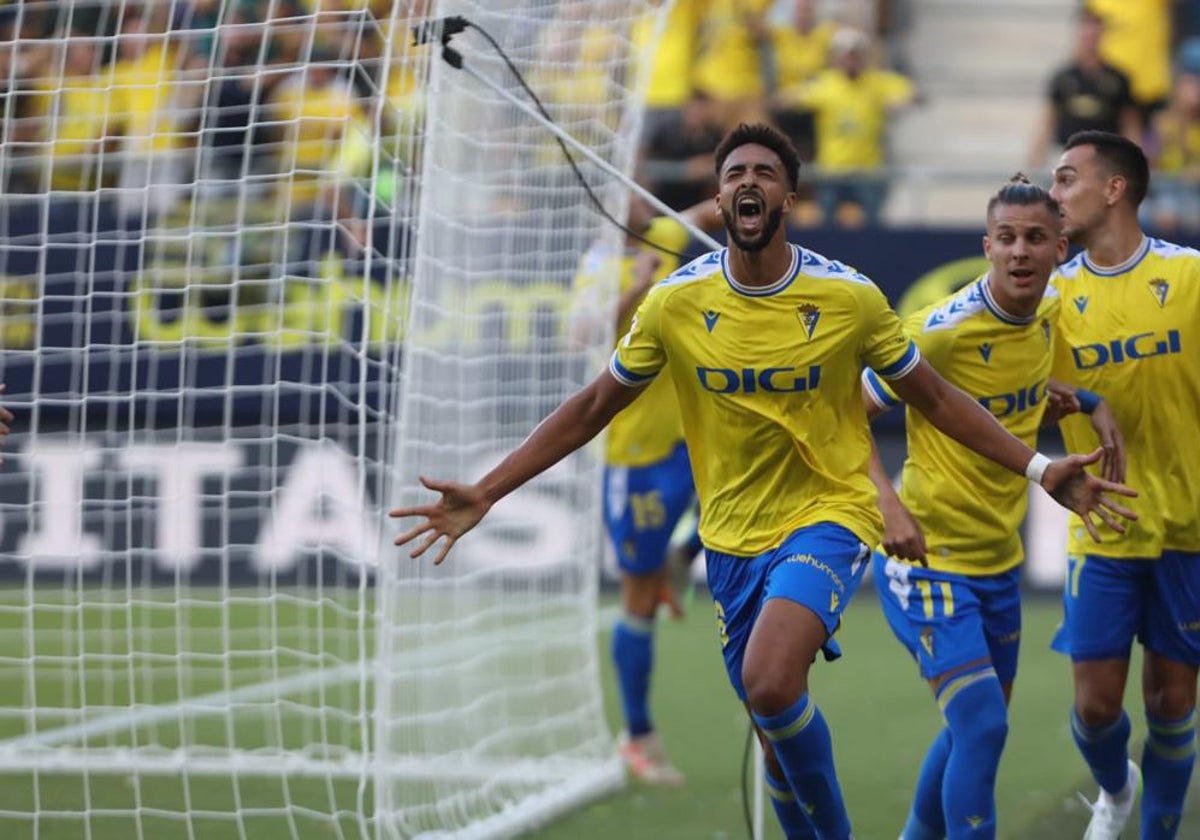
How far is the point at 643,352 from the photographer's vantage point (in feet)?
18.4

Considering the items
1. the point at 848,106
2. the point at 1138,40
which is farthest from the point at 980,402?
the point at 1138,40

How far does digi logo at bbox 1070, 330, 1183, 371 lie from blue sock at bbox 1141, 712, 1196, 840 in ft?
4.01

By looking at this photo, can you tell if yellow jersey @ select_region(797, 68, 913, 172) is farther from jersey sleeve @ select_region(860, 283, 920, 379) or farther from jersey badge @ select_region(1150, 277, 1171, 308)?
jersey sleeve @ select_region(860, 283, 920, 379)

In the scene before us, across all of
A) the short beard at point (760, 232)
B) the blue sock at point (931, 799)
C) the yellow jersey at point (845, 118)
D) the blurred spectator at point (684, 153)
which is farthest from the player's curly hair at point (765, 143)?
the yellow jersey at point (845, 118)

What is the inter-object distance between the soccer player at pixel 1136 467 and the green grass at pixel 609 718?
923mm

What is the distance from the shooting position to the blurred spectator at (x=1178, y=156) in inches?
579

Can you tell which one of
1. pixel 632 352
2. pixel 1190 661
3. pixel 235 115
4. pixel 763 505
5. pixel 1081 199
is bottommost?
pixel 1190 661

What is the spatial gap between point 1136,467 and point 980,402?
2.07ft

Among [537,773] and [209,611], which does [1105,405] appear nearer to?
[537,773]

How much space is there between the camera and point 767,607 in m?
5.38

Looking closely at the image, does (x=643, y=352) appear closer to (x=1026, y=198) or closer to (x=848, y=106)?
(x=1026, y=198)

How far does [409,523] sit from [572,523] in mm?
1941

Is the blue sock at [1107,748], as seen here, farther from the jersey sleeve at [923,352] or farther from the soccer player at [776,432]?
the jersey sleeve at [923,352]

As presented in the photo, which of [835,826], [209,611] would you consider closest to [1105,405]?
[835,826]
